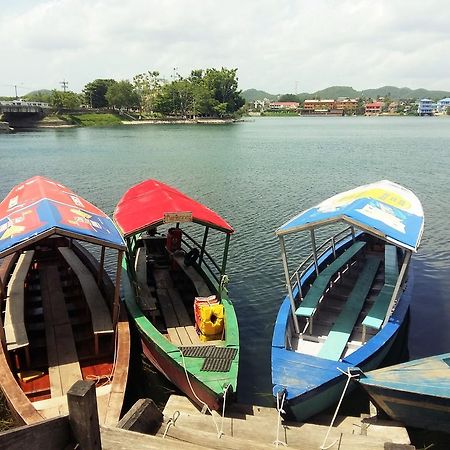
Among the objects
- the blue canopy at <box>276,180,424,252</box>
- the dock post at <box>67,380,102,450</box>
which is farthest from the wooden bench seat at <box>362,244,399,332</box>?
the dock post at <box>67,380,102,450</box>

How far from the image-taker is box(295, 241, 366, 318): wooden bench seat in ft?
35.3

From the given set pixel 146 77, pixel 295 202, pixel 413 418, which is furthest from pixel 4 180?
pixel 146 77

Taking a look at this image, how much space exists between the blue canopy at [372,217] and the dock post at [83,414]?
6.65 metres

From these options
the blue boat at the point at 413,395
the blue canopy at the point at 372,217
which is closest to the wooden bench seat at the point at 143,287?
the blue canopy at the point at 372,217

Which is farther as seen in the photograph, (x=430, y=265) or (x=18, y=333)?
(x=430, y=265)

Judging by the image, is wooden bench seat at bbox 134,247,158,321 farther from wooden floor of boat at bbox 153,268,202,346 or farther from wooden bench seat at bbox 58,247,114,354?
wooden bench seat at bbox 58,247,114,354

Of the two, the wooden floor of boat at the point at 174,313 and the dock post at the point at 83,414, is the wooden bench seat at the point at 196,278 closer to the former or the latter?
the wooden floor of boat at the point at 174,313

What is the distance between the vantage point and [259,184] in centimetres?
3531

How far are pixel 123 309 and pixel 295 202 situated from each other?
19382 millimetres

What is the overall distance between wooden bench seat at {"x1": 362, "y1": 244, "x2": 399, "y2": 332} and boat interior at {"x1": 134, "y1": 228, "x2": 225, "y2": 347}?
11.5 ft

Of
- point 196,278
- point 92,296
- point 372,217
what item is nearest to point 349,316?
point 372,217

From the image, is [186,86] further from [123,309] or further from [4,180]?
[123,309]

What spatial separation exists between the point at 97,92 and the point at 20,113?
4367 centimetres

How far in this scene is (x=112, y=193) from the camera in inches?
1265
